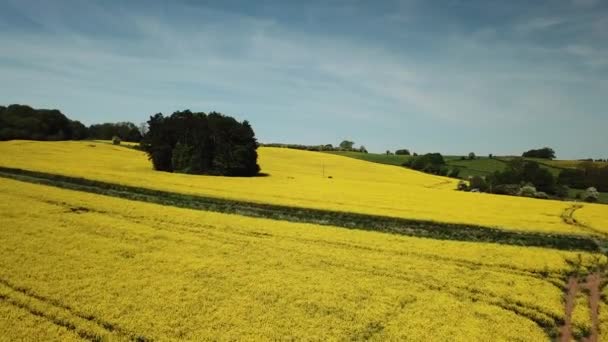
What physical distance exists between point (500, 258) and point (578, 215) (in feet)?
74.7

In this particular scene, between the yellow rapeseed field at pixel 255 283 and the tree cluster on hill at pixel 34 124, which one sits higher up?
the tree cluster on hill at pixel 34 124

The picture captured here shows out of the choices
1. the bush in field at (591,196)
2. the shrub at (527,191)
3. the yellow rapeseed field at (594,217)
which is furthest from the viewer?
the shrub at (527,191)

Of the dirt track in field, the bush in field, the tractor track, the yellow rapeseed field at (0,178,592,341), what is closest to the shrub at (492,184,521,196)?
the bush in field

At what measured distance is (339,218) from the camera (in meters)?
35.5

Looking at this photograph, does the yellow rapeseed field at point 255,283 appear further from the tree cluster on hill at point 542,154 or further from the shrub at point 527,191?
the tree cluster on hill at point 542,154

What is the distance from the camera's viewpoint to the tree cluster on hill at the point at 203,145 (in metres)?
62.8

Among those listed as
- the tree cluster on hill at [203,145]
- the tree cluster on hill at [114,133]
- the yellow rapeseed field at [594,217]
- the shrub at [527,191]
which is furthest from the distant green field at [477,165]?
the tree cluster on hill at [114,133]

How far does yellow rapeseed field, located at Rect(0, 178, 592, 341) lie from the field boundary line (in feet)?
13.7

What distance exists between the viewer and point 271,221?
1211 inches

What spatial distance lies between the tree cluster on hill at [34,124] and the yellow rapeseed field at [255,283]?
9150cm

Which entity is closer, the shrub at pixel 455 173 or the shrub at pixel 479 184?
the shrub at pixel 479 184

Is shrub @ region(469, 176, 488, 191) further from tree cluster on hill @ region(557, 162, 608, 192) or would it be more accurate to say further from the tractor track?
the tractor track

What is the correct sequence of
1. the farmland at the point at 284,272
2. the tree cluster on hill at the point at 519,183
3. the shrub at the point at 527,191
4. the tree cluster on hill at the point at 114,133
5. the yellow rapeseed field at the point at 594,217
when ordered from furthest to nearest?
the tree cluster on hill at the point at 114,133 < the tree cluster on hill at the point at 519,183 < the shrub at the point at 527,191 < the yellow rapeseed field at the point at 594,217 < the farmland at the point at 284,272

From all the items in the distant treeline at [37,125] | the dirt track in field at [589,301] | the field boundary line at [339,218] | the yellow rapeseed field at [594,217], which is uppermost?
the distant treeline at [37,125]
